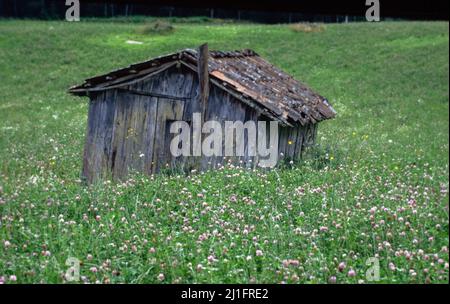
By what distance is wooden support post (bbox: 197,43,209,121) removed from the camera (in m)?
15.4

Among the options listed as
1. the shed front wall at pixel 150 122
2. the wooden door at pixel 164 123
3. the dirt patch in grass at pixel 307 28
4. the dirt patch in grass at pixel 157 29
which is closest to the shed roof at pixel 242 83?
the shed front wall at pixel 150 122

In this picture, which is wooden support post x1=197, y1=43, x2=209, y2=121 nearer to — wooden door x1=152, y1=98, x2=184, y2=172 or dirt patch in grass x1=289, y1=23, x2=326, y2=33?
wooden door x1=152, y1=98, x2=184, y2=172

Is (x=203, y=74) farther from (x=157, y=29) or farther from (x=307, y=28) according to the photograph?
(x=307, y=28)

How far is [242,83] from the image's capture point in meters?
15.7

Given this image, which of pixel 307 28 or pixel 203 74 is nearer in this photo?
pixel 203 74

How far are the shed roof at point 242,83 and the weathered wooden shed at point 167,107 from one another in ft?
0.08

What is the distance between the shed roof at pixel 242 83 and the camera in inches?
599

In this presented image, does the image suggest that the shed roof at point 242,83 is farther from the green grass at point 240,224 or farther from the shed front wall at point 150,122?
the green grass at point 240,224

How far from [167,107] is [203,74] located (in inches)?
54.2

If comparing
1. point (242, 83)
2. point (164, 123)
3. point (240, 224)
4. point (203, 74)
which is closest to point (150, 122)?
point (164, 123)

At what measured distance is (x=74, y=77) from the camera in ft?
142

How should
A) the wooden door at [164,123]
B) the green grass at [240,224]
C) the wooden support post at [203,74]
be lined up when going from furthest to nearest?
the wooden door at [164,123] < the wooden support post at [203,74] < the green grass at [240,224]
